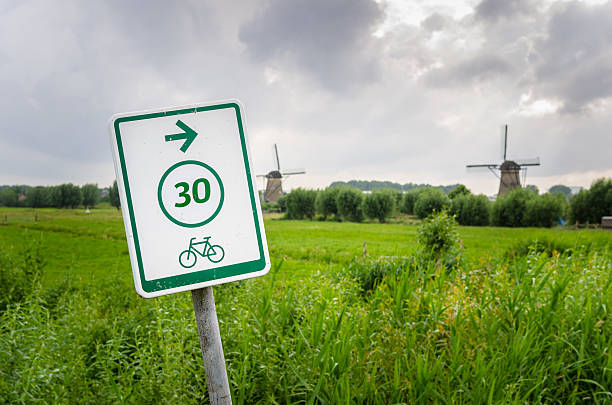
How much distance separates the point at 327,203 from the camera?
168 ft

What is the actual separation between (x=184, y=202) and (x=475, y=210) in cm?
4429

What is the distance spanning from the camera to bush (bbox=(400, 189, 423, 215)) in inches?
1903

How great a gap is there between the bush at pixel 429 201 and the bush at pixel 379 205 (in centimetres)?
380

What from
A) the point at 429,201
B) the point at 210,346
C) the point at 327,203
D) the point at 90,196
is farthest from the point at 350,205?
the point at 210,346

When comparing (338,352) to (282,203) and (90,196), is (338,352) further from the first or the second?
(282,203)

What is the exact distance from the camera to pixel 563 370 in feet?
9.00

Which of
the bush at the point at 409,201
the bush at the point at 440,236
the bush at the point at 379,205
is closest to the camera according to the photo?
the bush at the point at 440,236

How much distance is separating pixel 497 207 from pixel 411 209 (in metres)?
11.1

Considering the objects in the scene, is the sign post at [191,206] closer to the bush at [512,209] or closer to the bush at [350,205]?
the bush at [512,209]

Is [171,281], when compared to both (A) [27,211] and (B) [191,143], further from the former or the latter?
(A) [27,211]

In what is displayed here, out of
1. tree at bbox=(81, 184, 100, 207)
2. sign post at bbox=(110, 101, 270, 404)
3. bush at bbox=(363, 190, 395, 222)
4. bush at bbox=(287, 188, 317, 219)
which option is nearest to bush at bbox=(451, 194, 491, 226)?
bush at bbox=(363, 190, 395, 222)

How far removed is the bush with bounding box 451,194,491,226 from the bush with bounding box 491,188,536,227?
0.89m

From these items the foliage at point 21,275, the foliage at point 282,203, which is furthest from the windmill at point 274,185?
the foliage at point 21,275

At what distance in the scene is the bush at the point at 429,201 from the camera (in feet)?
137
